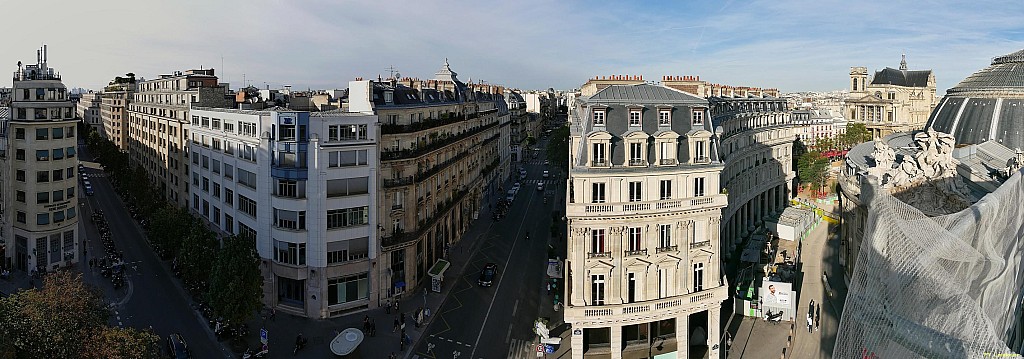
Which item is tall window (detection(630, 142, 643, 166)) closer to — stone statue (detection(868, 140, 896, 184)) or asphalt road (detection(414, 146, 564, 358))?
asphalt road (detection(414, 146, 564, 358))

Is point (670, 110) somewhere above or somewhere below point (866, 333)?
above

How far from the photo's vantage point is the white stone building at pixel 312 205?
50031mm

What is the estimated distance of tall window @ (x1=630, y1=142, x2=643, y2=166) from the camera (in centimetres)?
4297

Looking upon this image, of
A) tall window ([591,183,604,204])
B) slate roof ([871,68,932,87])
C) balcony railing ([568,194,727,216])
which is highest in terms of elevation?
slate roof ([871,68,932,87])

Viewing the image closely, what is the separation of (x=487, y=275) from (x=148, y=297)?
2775cm

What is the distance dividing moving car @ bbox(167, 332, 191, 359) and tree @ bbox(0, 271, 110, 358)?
12.0m

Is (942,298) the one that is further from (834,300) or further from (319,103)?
(319,103)

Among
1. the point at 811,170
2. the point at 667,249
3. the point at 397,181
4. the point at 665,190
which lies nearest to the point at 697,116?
the point at 665,190

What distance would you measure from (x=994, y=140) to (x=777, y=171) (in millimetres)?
26653

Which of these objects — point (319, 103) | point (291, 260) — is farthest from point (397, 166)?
point (319, 103)

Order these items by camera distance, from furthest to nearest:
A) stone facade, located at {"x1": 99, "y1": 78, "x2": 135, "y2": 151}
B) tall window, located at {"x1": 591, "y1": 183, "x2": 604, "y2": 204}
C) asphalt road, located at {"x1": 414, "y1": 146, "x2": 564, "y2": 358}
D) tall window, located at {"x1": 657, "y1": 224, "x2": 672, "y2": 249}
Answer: stone facade, located at {"x1": 99, "y1": 78, "x2": 135, "y2": 151}
asphalt road, located at {"x1": 414, "y1": 146, "x2": 564, "y2": 358}
tall window, located at {"x1": 657, "y1": 224, "x2": 672, "y2": 249}
tall window, located at {"x1": 591, "y1": 183, "x2": 604, "y2": 204}

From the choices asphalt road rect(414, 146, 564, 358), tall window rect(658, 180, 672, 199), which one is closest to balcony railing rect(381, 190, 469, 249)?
asphalt road rect(414, 146, 564, 358)

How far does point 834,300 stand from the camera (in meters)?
53.7

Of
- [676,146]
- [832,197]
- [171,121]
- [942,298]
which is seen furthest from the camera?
[832,197]
